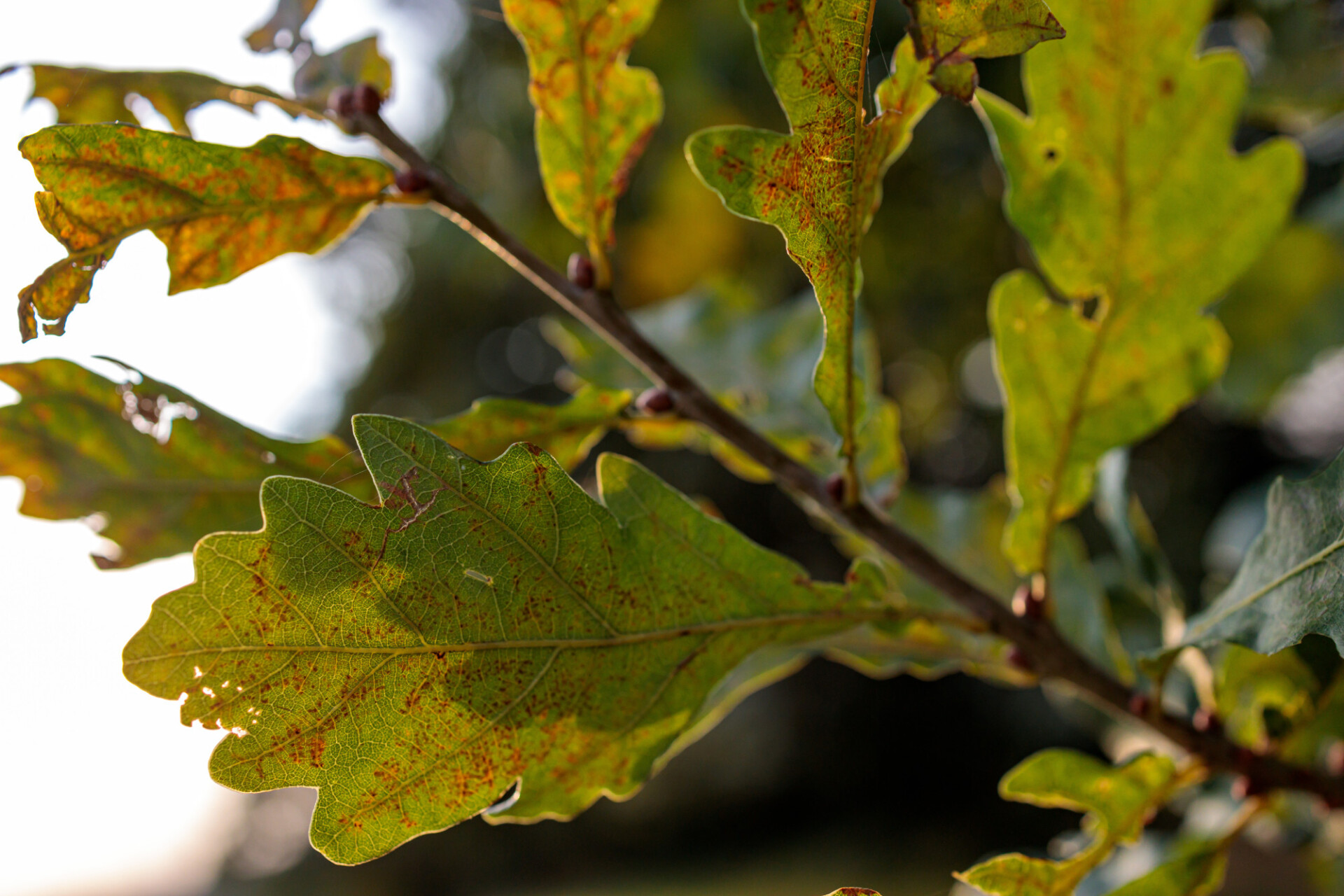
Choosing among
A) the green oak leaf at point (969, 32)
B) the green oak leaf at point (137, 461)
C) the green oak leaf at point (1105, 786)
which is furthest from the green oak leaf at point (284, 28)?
the green oak leaf at point (1105, 786)

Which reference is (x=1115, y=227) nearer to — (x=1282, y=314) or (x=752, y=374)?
(x=752, y=374)

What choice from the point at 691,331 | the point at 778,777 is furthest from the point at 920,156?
the point at 778,777

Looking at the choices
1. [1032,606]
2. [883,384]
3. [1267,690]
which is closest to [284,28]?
[1032,606]

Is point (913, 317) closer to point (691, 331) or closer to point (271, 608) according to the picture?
point (691, 331)

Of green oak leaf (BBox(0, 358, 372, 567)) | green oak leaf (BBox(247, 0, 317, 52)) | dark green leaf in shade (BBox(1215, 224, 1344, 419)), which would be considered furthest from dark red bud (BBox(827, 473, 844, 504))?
dark green leaf in shade (BBox(1215, 224, 1344, 419))

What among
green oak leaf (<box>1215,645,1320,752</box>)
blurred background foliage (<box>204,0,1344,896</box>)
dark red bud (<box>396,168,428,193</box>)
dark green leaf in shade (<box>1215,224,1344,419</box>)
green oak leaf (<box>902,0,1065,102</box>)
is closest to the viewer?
green oak leaf (<box>902,0,1065,102</box>)

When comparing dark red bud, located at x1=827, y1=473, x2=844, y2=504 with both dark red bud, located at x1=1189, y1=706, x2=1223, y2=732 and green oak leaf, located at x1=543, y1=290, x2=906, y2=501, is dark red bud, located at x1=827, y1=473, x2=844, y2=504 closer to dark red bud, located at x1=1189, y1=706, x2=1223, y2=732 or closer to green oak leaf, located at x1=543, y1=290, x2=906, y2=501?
green oak leaf, located at x1=543, y1=290, x2=906, y2=501
